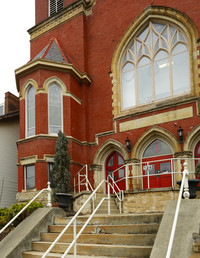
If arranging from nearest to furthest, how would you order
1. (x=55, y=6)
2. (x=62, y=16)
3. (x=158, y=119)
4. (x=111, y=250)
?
(x=111, y=250), (x=158, y=119), (x=62, y=16), (x=55, y=6)

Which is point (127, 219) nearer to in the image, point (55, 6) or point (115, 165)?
point (115, 165)

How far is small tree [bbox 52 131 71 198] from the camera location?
14.8 metres

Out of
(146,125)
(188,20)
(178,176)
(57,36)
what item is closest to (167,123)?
(146,125)

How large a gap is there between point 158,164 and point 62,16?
416 inches

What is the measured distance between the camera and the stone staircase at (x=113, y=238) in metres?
6.55

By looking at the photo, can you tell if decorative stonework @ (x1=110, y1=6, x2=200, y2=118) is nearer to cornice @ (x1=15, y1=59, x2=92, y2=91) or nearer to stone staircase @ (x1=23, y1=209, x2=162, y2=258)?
cornice @ (x1=15, y1=59, x2=92, y2=91)

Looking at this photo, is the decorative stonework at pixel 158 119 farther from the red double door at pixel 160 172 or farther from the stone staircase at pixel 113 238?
the stone staircase at pixel 113 238

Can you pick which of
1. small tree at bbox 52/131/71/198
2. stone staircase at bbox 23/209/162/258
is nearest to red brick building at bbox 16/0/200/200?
small tree at bbox 52/131/71/198

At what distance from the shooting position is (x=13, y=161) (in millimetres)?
20094

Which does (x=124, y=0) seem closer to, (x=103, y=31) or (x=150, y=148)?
(x=103, y=31)

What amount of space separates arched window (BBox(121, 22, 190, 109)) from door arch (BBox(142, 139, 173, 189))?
7.44ft

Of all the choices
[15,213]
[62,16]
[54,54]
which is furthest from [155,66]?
[15,213]

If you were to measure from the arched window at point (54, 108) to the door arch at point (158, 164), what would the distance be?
14.9 ft

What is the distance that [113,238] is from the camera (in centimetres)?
700
